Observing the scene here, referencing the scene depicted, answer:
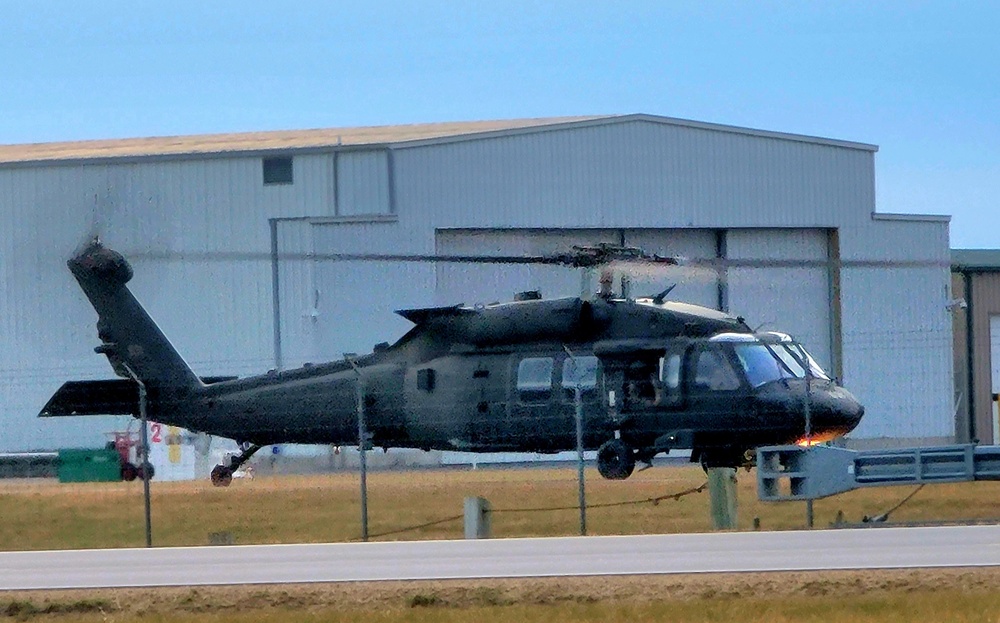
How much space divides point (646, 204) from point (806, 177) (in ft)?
15.9

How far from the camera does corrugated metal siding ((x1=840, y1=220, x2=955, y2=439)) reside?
45094mm

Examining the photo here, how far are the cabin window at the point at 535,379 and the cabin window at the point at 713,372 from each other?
216 cm

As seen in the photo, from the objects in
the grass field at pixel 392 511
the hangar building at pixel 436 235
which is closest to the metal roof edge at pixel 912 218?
the hangar building at pixel 436 235

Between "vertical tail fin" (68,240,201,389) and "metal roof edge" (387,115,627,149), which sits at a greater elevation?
"metal roof edge" (387,115,627,149)

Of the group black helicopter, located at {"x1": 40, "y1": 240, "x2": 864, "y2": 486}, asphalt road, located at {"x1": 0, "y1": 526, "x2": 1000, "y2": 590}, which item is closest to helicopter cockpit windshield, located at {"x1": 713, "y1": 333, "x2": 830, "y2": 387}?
black helicopter, located at {"x1": 40, "y1": 240, "x2": 864, "y2": 486}

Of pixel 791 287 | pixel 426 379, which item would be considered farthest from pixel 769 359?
pixel 791 287

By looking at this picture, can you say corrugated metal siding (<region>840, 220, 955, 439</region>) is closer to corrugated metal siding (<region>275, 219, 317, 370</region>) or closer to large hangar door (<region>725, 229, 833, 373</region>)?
large hangar door (<region>725, 229, 833, 373</region>)

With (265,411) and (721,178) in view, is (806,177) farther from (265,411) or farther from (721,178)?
(265,411)

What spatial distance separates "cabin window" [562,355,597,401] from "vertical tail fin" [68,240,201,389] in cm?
782

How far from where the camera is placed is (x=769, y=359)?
874 inches

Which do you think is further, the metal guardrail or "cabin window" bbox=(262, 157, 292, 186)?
"cabin window" bbox=(262, 157, 292, 186)

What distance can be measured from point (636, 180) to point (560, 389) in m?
21.8

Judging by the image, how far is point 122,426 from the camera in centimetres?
4359

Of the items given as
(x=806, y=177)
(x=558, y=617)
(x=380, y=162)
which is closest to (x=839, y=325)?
(x=806, y=177)
